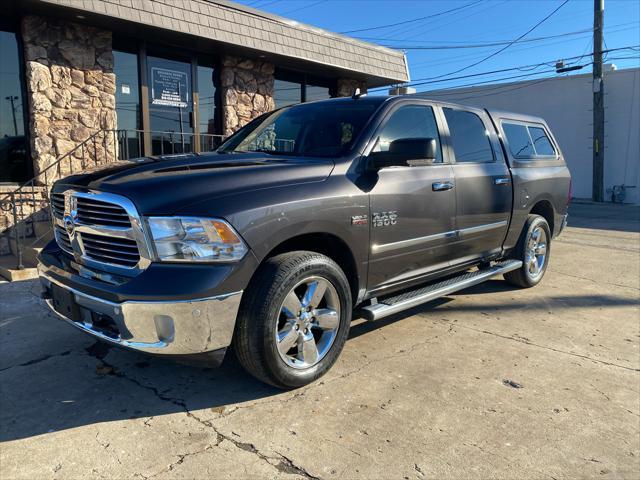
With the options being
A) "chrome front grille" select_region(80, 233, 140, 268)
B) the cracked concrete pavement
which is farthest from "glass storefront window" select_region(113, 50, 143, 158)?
"chrome front grille" select_region(80, 233, 140, 268)

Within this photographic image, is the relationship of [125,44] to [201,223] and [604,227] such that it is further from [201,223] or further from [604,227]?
[604,227]

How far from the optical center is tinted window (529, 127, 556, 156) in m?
6.02

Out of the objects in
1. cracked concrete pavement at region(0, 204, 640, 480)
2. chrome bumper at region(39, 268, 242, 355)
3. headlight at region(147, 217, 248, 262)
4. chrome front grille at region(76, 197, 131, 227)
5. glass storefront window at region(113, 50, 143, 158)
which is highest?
glass storefront window at region(113, 50, 143, 158)

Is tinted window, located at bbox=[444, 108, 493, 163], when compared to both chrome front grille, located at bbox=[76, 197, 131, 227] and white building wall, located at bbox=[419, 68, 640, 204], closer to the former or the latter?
chrome front grille, located at bbox=[76, 197, 131, 227]

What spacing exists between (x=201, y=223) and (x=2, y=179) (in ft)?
21.9

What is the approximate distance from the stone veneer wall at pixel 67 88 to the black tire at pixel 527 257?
260 inches

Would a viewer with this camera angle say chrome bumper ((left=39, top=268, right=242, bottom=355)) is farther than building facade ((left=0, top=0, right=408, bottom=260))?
No

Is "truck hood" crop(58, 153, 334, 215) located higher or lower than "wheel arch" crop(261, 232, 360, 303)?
higher

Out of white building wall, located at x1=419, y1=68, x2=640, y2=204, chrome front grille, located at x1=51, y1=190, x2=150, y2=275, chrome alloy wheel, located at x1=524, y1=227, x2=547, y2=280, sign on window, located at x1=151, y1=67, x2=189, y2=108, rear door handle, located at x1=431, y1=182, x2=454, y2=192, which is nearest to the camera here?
chrome front grille, located at x1=51, y1=190, x2=150, y2=275

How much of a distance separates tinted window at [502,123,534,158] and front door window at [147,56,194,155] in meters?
6.14

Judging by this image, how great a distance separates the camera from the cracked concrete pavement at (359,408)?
248 centimetres

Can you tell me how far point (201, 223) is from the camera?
270cm

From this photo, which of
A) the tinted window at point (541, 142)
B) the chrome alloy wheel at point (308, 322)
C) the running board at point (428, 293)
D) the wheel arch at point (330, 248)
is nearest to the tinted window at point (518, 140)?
the tinted window at point (541, 142)

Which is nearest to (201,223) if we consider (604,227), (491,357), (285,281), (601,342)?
(285,281)
